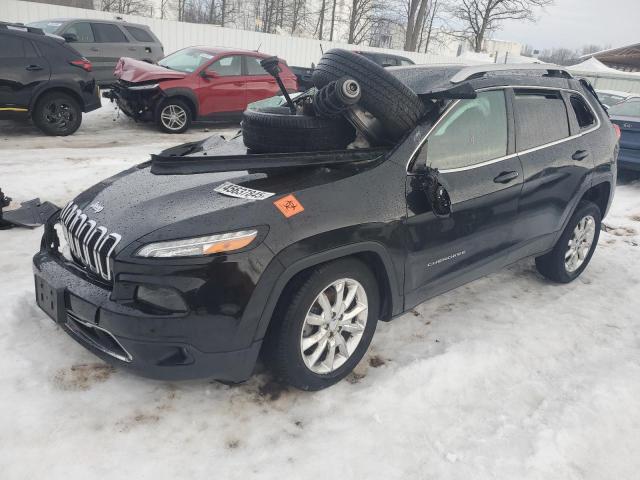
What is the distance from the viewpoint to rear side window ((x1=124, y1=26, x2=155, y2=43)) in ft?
43.0

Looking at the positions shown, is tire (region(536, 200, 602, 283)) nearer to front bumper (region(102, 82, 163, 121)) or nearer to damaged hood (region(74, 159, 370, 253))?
damaged hood (region(74, 159, 370, 253))

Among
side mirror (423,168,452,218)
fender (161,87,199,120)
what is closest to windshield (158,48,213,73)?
fender (161,87,199,120)

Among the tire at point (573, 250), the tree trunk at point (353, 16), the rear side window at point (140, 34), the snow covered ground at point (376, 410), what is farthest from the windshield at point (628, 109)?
the tree trunk at point (353, 16)

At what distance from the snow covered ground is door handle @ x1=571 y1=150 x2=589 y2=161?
1253mm

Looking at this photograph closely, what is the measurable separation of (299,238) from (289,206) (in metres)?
0.17

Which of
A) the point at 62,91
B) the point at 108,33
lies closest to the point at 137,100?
the point at 62,91

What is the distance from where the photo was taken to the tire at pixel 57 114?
847 cm

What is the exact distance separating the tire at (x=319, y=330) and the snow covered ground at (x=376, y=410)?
159mm

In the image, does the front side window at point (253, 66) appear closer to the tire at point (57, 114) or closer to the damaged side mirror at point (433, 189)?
the tire at point (57, 114)

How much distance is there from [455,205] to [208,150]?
5.60ft

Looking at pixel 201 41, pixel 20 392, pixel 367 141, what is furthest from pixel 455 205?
pixel 201 41

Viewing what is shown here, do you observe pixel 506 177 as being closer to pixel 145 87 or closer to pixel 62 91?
pixel 145 87

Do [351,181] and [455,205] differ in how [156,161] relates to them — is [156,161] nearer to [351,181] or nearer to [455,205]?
[351,181]

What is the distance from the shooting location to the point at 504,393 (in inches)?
116
